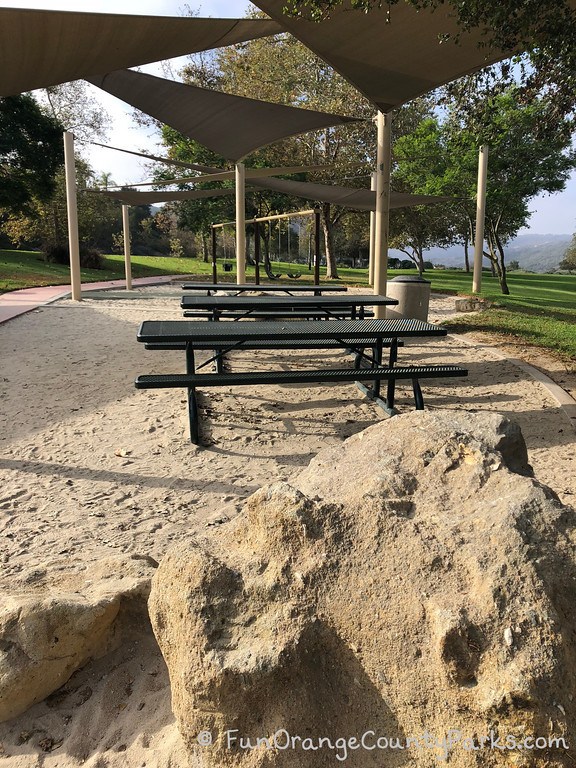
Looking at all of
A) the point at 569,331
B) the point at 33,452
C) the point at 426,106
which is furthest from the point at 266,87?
the point at 33,452

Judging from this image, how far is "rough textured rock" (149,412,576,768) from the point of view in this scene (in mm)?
1014

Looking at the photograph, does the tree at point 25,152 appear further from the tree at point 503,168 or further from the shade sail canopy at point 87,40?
the shade sail canopy at point 87,40

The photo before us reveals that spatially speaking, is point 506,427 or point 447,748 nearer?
point 447,748

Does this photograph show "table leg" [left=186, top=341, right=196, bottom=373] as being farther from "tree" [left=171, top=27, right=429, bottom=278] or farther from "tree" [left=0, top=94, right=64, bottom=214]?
"tree" [left=0, top=94, right=64, bottom=214]

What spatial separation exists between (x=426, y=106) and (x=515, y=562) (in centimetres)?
2554

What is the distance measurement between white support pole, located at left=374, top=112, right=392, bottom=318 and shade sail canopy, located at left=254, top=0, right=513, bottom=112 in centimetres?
72

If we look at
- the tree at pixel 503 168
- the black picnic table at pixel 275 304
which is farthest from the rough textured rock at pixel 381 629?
the tree at pixel 503 168

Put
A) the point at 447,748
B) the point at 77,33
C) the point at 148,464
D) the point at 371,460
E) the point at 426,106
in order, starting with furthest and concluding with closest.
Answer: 1. the point at 426,106
2. the point at 77,33
3. the point at 148,464
4. the point at 371,460
5. the point at 447,748

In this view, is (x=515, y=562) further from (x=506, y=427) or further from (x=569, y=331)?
(x=569, y=331)

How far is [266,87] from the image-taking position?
19625 millimetres

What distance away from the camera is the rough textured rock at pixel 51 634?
1449 millimetres

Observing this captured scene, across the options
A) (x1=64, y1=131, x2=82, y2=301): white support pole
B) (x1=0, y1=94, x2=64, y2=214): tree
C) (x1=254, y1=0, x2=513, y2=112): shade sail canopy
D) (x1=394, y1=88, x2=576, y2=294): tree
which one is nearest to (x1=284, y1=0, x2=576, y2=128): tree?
(x1=254, y1=0, x2=513, y2=112): shade sail canopy

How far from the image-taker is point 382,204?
6.35 m

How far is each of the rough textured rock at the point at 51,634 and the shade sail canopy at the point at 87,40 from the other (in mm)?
3632
